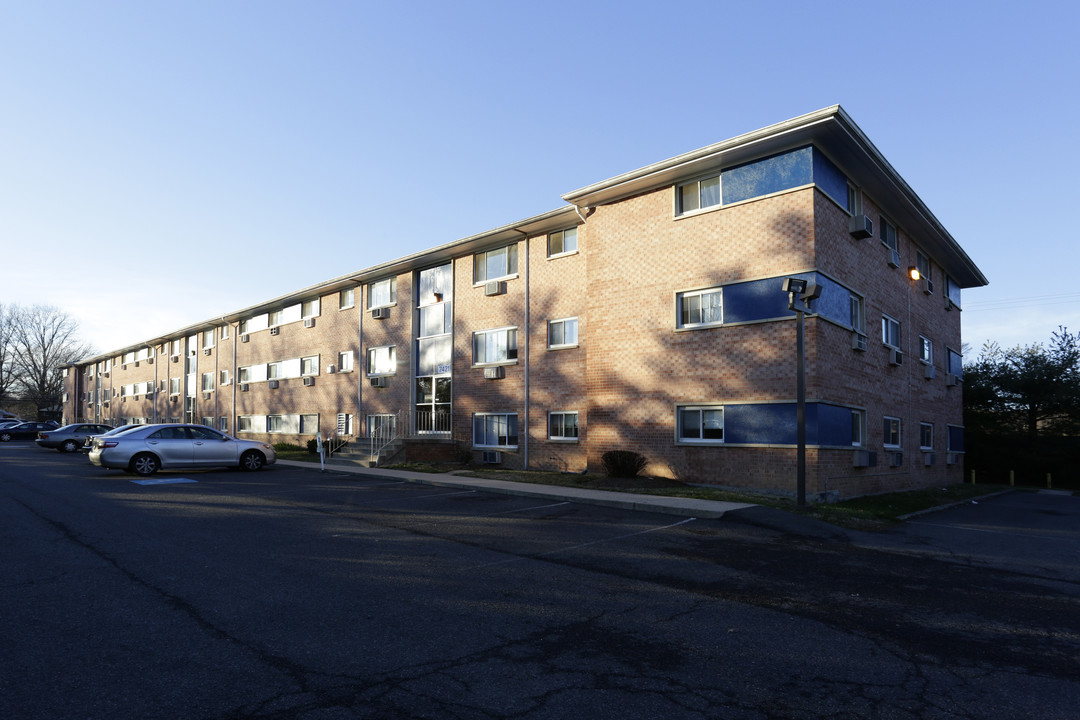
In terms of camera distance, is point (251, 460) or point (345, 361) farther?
point (345, 361)

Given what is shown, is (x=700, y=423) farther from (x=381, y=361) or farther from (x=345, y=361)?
(x=345, y=361)

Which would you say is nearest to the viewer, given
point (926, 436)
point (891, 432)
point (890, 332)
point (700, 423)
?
point (700, 423)

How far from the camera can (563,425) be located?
2092cm

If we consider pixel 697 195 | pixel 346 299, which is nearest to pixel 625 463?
pixel 697 195

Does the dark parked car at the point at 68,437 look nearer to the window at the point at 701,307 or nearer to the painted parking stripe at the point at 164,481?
the painted parking stripe at the point at 164,481

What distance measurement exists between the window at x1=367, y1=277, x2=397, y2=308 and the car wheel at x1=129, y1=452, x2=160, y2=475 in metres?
11.4

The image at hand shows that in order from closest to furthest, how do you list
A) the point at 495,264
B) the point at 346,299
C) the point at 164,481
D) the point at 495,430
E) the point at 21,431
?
the point at 164,481 < the point at 495,430 < the point at 495,264 < the point at 346,299 < the point at 21,431

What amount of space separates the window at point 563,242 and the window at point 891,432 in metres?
10.4

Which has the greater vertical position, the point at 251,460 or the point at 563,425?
the point at 563,425

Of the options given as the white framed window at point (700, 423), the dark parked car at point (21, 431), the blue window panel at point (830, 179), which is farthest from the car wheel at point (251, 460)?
the dark parked car at point (21, 431)

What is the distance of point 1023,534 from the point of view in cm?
1234

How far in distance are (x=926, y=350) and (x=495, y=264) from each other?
15404 millimetres

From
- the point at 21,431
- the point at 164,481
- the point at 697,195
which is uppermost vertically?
the point at 697,195

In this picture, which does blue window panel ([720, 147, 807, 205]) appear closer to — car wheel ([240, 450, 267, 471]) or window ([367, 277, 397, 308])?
car wheel ([240, 450, 267, 471])
